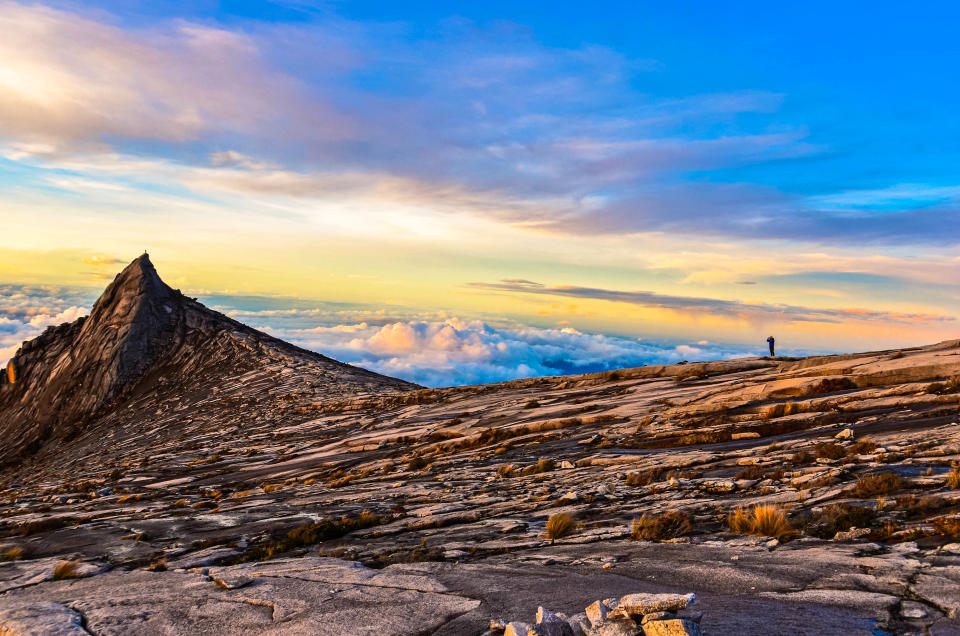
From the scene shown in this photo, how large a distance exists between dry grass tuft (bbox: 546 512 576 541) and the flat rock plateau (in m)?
0.04

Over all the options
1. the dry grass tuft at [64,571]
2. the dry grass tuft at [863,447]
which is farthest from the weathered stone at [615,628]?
the dry grass tuft at [863,447]

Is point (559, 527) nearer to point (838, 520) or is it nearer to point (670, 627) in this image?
point (838, 520)

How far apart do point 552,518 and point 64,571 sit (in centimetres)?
998

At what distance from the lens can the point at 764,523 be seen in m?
9.82

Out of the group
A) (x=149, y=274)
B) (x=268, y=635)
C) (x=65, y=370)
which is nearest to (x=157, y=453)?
(x=268, y=635)

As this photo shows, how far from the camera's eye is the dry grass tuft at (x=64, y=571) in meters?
11.4

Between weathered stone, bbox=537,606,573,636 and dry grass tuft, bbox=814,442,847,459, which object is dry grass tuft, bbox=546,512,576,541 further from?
dry grass tuft, bbox=814,442,847,459

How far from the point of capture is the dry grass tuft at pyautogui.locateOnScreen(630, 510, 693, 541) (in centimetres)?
1030

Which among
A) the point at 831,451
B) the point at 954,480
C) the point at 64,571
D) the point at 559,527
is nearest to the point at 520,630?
the point at 559,527

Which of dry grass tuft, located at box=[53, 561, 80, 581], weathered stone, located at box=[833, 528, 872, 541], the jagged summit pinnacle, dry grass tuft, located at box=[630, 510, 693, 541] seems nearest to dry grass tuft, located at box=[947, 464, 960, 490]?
weathered stone, located at box=[833, 528, 872, 541]

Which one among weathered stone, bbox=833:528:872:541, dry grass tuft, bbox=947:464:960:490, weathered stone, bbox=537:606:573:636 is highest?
dry grass tuft, bbox=947:464:960:490

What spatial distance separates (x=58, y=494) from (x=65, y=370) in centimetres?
6101

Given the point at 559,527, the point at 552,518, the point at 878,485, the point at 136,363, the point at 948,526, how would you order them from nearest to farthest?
the point at 948,526
the point at 878,485
the point at 559,527
the point at 552,518
the point at 136,363

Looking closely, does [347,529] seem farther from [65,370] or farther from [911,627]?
[65,370]
